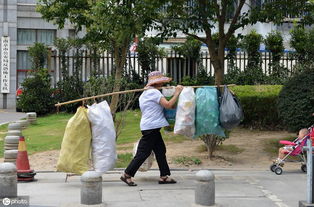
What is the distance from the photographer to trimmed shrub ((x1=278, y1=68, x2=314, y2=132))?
33.9 feet

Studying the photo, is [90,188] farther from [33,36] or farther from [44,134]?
[33,36]

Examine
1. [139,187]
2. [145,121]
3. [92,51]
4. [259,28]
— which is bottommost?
[139,187]

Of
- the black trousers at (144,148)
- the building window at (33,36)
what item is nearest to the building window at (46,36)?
the building window at (33,36)

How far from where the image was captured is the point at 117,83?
475 inches

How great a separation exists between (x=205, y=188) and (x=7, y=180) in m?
2.67

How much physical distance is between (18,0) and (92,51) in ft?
34.1

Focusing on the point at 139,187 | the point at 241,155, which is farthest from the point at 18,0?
the point at 139,187

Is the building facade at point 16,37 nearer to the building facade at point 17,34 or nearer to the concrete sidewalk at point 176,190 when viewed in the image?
the building facade at point 17,34

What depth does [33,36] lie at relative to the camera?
102 ft

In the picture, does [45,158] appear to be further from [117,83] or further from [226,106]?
[226,106]

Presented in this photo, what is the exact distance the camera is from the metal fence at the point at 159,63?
2141 centimetres

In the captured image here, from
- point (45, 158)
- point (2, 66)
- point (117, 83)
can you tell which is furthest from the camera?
point (2, 66)

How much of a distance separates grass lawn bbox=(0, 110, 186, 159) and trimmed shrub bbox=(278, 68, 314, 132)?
9.77 ft

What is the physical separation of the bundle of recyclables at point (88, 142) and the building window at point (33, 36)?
2326 cm
